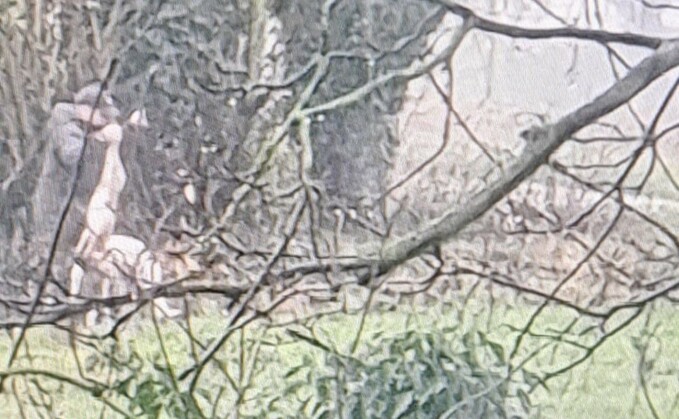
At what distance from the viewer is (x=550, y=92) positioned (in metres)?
0.83

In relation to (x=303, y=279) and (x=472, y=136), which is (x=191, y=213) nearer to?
(x=303, y=279)

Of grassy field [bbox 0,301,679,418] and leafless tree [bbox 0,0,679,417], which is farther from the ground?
leafless tree [bbox 0,0,679,417]

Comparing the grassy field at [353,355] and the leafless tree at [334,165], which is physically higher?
the leafless tree at [334,165]

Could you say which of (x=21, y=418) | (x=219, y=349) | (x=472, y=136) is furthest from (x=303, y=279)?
(x=21, y=418)

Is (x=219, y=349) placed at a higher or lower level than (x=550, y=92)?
lower

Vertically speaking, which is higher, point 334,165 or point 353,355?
point 334,165

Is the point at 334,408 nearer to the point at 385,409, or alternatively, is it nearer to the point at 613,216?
the point at 385,409

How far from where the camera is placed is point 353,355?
88cm

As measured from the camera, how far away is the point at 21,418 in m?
0.91

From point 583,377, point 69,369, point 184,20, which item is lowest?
point 583,377

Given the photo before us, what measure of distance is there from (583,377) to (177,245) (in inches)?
16.3

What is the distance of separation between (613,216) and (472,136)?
15cm

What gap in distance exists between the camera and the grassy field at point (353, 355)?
854mm

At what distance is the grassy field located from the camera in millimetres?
854
